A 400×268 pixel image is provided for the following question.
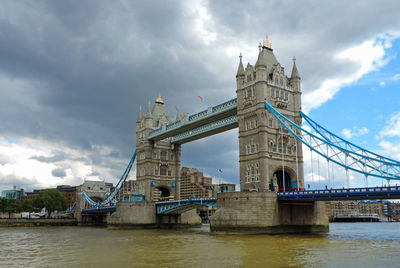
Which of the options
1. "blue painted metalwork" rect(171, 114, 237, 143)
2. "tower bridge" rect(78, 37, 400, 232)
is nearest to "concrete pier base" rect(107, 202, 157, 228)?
"tower bridge" rect(78, 37, 400, 232)

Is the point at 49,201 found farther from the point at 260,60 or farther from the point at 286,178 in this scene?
the point at 260,60

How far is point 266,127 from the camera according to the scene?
5081 centimetres

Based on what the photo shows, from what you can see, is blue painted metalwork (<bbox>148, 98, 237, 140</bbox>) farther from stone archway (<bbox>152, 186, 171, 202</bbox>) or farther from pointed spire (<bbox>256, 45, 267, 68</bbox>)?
stone archway (<bbox>152, 186, 171, 202</bbox>)

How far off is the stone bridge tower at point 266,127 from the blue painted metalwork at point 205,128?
4.26 metres

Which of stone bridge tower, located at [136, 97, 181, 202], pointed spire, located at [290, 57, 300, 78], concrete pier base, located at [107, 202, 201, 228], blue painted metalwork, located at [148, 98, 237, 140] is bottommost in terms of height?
concrete pier base, located at [107, 202, 201, 228]

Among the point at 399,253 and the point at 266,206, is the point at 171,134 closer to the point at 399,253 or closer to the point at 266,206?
the point at 266,206

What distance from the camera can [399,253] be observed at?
94.2 ft

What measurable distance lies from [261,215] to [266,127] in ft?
39.5

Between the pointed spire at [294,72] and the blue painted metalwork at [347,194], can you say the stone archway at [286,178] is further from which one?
the pointed spire at [294,72]

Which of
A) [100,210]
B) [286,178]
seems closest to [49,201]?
[100,210]

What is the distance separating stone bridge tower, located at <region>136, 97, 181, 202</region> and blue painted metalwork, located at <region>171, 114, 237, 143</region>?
12.2ft

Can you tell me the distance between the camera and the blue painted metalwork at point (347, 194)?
38.0 m

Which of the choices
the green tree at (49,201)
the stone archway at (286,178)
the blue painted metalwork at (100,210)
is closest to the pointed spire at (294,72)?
the stone archway at (286,178)

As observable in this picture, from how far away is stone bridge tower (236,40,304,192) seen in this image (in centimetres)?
5044
